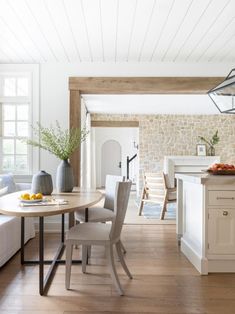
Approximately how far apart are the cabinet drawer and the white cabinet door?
0.22ft

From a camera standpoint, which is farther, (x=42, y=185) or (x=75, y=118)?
(x=75, y=118)

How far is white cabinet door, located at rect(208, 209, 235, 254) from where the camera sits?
286 centimetres

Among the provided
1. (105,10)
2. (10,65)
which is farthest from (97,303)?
(10,65)

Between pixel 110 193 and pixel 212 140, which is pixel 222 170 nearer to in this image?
pixel 110 193

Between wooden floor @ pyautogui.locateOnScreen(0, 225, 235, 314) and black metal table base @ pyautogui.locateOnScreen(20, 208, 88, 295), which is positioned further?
black metal table base @ pyautogui.locateOnScreen(20, 208, 88, 295)

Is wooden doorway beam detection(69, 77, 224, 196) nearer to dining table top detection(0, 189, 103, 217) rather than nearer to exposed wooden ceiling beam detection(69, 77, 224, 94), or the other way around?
exposed wooden ceiling beam detection(69, 77, 224, 94)

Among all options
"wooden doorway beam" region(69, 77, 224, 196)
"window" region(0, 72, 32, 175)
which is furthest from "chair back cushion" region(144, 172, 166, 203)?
"window" region(0, 72, 32, 175)

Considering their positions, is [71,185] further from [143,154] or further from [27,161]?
[143,154]

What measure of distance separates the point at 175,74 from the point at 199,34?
0.99 metres

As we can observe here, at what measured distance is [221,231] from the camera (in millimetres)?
2871

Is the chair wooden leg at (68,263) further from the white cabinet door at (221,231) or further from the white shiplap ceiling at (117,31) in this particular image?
the white shiplap ceiling at (117,31)

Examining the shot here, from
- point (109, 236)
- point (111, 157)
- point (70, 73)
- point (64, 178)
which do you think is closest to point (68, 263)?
point (109, 236)

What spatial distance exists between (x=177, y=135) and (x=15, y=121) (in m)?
5.31

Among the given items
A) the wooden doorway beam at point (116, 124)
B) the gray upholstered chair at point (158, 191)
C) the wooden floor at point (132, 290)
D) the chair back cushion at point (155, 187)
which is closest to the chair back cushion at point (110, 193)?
the wooden floor at point (132, 290)
